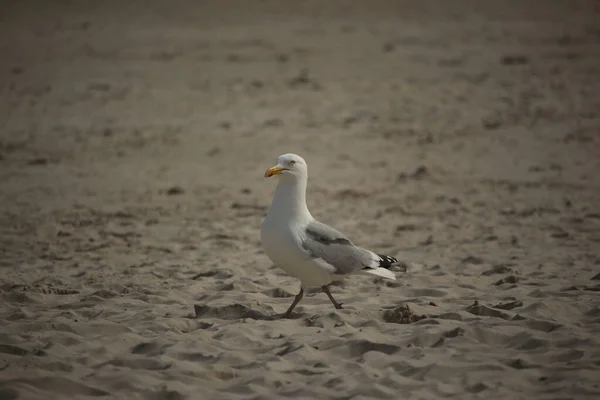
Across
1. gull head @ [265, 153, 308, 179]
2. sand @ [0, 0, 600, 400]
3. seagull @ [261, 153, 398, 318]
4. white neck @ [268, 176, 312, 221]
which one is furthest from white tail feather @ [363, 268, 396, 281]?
gull head @ [265, 153, 308, 179]

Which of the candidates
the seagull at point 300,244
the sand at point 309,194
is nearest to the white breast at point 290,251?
the seagull at point 300,244

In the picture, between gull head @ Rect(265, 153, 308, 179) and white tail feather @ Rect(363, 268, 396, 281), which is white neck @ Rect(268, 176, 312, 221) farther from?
white tail feather @ Rect(363, 268, 396, 281)

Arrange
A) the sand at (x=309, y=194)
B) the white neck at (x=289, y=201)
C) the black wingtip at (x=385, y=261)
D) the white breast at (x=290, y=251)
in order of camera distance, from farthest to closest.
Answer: the black wingtip at (x=385, y=261) → the white neck at (x=289, y=201) → the white breast at (x=290, y=251) → the sand at (x=309, y=194)

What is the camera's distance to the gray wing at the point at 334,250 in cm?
624

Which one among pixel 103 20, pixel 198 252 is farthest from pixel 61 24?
pixel 198 252

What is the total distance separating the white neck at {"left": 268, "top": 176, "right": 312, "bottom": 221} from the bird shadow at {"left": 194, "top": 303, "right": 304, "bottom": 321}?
0.67 meters

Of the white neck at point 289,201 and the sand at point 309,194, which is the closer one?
the sand at point 309,194

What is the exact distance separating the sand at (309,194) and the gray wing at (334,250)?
0.32m

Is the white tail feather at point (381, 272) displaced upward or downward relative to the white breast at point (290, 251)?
downward

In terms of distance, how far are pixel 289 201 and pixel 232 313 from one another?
86cm

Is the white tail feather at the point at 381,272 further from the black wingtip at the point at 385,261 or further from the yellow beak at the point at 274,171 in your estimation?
the yellow beak at the point at 274,171

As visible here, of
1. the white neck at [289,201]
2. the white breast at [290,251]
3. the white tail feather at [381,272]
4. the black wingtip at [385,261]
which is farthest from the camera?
the black wingtip at [385,261]

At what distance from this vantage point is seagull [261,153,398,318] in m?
6.20

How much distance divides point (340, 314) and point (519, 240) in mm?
3353
